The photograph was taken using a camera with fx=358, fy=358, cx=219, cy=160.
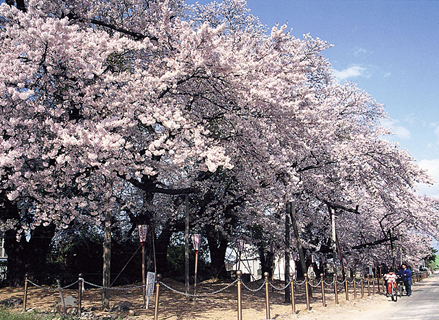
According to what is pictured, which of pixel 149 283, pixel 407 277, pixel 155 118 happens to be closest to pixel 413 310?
pixel 407 277

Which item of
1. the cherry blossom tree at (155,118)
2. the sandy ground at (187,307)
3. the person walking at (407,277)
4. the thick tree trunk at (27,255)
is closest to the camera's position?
the cherry blossom tree at (155,118)

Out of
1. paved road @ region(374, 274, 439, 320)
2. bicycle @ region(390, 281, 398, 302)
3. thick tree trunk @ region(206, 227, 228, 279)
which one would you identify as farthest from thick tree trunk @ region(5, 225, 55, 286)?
bicycle @ region(390, 281, 398, 302)

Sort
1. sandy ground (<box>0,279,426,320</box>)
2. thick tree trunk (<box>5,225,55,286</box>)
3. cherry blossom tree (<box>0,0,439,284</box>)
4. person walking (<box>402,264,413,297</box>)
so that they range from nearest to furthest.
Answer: cherry blossom tree (<box>0,0,439,284</box>), sandy ground (<box>0,279,426,320</box>), thick tree trunk (<box>5,225,55,286</box>), person walking (<box>402,264,413,297</box>)

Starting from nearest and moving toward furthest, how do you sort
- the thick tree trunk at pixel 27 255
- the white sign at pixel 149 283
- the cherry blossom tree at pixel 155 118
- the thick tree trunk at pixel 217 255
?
the cherry blossom tree at pixel 155 118 → the white sign at pixel 149 283 → the thick tree trunk at pixel 27 255 → the thick tree trunk at pixel 217 255

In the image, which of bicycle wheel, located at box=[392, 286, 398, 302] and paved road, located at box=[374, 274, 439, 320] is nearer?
paved road, located at box=[374, 274, 439, 320]

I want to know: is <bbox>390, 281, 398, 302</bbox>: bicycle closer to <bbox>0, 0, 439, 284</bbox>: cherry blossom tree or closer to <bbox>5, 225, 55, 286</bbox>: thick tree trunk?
<bbox>0, 0, 439, 284</bbox>: cherry blossom tree

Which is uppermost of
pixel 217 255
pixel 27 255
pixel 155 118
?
pixel 155 118

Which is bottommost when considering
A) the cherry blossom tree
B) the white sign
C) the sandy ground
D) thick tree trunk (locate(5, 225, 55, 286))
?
the sandy ground

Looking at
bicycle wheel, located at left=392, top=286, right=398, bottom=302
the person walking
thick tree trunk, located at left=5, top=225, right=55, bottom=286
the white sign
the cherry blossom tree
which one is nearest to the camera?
the cherry blossom tree

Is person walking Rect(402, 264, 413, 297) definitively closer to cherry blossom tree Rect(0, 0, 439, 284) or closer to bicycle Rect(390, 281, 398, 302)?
bicycle Rect(390, 281, 398, 302)

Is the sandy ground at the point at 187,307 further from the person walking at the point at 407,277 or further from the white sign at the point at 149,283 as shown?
the person walking at the point at 407,277

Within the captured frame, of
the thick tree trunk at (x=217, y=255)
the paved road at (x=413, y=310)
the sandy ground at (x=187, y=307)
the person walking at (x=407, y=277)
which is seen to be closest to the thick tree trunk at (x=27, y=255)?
the sandy ground at (x=187, y=307)

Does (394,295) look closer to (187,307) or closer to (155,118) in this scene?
(187,307)

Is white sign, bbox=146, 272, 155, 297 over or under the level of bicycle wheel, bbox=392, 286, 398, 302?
over
